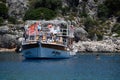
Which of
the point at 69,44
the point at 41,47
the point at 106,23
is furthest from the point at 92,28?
the point at 41,47

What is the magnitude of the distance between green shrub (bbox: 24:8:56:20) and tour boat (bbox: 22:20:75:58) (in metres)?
33.5

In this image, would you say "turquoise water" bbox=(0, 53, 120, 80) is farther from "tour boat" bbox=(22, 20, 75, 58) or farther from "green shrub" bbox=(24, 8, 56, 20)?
"green shrub" bbox=(24, 8, 56, 20)

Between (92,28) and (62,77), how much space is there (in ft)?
275

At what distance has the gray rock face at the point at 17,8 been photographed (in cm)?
16738

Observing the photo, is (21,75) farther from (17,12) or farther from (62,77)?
(17,12)

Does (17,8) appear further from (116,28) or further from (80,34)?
(116,28)

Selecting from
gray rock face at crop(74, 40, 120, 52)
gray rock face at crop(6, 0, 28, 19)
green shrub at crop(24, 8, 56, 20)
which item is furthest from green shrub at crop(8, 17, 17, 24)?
gray rock face at crop(74, 40, 120, 52)

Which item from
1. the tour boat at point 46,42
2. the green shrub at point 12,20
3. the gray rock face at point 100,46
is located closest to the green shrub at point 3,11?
the green shrub at point 12,20

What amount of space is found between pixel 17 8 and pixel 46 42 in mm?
53556

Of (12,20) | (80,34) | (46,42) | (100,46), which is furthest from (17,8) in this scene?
(46,42)

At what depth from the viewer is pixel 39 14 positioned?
162625 millimetres

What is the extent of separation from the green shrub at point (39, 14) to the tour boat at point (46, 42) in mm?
33476

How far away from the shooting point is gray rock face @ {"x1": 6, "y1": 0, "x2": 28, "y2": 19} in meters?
167

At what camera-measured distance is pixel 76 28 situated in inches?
6127
